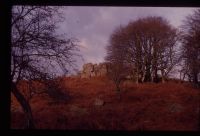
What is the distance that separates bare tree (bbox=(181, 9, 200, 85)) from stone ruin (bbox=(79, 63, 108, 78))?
1.16 metres

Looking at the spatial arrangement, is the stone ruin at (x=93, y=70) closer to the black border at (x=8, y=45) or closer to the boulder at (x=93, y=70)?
the boulder at (x=93, y=70)

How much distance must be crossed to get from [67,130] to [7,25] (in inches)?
68.9

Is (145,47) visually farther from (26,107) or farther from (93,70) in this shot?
(26,107)

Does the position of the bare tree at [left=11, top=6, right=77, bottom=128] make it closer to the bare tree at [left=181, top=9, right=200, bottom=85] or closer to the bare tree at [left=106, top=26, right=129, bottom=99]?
the bare tree at [left=106, top=26, right=129, bottom=99]

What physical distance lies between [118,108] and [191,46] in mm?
1386

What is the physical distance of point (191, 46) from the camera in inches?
313

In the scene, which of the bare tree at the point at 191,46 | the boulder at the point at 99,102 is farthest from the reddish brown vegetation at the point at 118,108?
the bare tree at the point at 191,46

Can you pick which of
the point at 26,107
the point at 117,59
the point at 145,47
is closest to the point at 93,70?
A: the point at 117,59

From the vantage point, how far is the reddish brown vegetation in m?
7.92

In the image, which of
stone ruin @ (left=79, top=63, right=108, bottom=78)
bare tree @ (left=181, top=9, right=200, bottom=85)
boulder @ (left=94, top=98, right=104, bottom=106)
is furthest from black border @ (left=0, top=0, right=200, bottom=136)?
stone ruin @ (left=79, top=63, right=108, bottom=78)

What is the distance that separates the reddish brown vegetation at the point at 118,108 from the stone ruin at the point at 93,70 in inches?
2.9

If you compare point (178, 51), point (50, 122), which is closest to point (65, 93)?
point (50, 122)

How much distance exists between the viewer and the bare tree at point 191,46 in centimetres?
792

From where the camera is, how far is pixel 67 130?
26.1 ft
